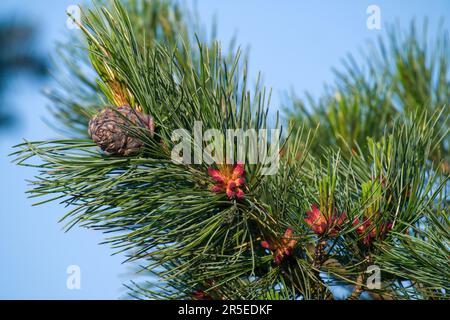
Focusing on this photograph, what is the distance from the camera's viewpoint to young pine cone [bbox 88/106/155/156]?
821 mm

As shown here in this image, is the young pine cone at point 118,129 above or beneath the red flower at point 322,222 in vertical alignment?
above

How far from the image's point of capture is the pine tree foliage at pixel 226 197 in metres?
0.84

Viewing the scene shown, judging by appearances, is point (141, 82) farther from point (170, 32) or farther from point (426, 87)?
point (426, 87)

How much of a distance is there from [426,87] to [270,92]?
80 centimetres

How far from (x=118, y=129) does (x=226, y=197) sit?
162mm

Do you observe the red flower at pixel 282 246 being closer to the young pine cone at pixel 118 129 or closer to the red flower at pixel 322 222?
the red flower at pixel 322 222

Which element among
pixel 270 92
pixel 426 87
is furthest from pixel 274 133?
pixel 426 87

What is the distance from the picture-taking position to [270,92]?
85cm

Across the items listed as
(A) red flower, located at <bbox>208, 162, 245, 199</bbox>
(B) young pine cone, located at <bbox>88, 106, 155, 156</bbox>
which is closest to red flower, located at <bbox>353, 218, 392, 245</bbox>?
(A) red flower, located at <bbox>208, 162, 245, 199</bbox>

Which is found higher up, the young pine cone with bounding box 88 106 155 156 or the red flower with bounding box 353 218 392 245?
the young pine cone with bounding box 88 106 155 156

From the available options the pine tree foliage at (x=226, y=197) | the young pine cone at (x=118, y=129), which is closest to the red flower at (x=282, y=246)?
the pine tree foliage at (x=226, y=197)

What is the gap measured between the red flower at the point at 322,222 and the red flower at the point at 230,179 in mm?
94

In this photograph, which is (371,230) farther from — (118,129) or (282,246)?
(118,129)

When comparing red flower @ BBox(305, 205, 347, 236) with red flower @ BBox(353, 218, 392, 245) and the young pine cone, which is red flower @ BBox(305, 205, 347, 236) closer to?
red flower @ BBox(353, 218, 392, 245)
